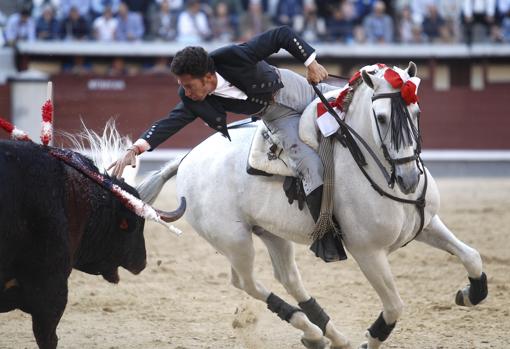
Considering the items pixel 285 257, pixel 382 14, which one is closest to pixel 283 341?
pixel 285 257

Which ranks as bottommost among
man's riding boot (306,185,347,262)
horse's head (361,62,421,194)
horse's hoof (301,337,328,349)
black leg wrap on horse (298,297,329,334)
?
horse's hoof (301,337,328,349)

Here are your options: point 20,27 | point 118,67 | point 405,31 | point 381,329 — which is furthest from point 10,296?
point 405,31

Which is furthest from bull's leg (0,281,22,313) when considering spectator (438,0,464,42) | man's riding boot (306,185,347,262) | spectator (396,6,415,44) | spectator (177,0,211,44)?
spectator (438,0,464,42)

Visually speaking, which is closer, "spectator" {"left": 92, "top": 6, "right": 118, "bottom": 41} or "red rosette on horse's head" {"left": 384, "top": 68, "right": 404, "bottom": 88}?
"red rosette on horse's head" {"left": 384, "top": 68, "right": 404, "bottom": 88}

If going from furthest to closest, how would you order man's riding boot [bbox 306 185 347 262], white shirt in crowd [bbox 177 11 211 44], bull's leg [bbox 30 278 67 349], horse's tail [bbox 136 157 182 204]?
white shirt in crowd [bbox 177 11 211 44]
horse's tail [bbox 136 157 182 204]
man's riding boot [bbox 306 185 347 262]
bull's leg [bbox 30 278 67 349]

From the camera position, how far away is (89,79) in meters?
15.4

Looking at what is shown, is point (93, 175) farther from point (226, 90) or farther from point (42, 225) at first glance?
point (226, 90)

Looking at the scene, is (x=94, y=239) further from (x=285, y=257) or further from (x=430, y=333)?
(x=430, y=333)

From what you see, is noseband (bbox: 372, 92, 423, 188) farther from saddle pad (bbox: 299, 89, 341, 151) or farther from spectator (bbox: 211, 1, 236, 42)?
spectator (bbox: 211, 1, 236, 42)

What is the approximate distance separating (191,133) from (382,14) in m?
3.94

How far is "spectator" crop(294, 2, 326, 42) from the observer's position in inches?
612

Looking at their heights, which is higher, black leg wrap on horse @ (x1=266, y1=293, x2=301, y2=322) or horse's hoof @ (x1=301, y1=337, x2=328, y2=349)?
black leg wrap on horse @ (x1=266, y1=293, x2=301, y2=322)

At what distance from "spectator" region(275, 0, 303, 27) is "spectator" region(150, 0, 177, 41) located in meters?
1.78

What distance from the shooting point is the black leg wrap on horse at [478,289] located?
16.1ft
